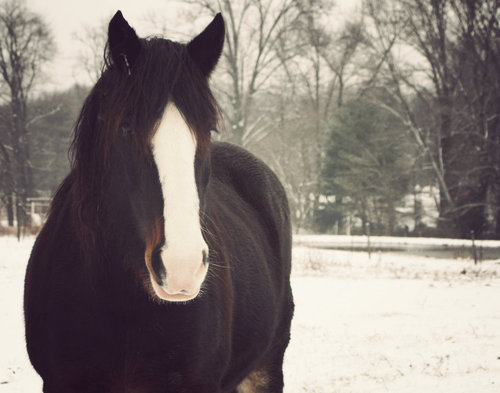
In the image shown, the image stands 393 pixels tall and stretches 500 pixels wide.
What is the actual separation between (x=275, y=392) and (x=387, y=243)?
1988cm

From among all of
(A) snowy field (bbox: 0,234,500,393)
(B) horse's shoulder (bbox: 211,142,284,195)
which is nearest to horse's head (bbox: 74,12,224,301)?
(B) horse's shoulder (bbox: 211,142,284,195)

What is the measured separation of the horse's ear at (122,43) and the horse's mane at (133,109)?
0.03 meters

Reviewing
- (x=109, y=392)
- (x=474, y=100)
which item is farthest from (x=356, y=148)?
(x=109, y=392)

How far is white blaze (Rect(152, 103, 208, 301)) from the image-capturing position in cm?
160

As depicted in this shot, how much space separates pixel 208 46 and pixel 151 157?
64cm

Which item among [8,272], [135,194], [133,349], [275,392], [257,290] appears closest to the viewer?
[135,194]

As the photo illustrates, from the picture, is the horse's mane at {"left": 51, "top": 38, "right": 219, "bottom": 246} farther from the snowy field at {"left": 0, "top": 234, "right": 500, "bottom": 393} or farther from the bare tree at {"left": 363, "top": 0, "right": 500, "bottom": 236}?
the bare tree at {"left": 363, "top": 0, "right": 500, "bottom": 236}

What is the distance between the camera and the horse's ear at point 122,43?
6.32 feet

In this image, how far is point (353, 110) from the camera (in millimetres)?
28172

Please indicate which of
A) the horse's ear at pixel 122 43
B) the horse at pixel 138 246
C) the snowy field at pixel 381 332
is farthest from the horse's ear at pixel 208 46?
the snowy field at pixel 381 332

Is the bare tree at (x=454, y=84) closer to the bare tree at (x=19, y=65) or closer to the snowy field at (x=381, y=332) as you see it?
the snowy field at (x=381, y=332)

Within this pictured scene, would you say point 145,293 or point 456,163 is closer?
point 145,293

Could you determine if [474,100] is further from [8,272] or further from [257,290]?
[257,290]

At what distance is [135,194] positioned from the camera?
6.04ft
